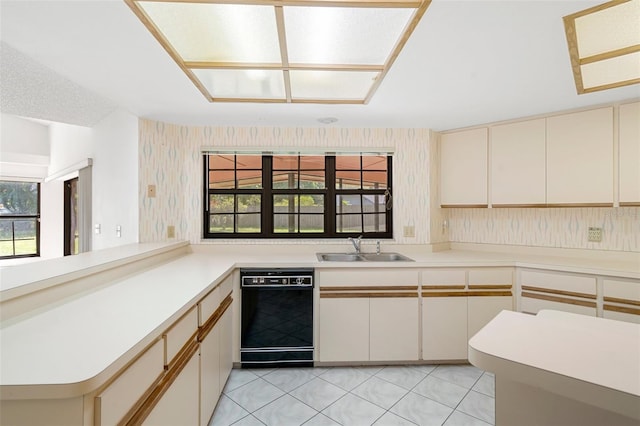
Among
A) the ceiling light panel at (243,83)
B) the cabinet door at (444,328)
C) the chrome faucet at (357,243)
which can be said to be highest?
the ceiling light panel at (243,83)

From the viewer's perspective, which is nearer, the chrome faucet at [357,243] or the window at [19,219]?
the chrome faucet at [357,243]

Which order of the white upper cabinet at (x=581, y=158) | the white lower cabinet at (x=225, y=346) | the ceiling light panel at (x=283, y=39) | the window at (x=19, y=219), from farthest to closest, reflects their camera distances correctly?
1. the window at (x=19, y=219)
2. the white upper cabinet at (x=581, y=158)
3. the white lower cabinet at (x=225, y=346)
4. the ceiling light panel at (x=283, y=39)

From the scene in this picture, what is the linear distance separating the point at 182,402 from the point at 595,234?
3.36m

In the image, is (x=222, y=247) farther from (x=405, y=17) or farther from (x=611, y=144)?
(x=611, y=144)

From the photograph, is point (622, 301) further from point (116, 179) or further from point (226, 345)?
point (116, 179)

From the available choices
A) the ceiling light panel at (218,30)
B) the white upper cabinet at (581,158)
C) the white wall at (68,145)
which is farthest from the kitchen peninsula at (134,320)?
the white wall at (68,145)

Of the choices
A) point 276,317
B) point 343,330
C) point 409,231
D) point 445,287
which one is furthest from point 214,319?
point 409,231

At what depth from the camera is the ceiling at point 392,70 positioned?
130 centimetres

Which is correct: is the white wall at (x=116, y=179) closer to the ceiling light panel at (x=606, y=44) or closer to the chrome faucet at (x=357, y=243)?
the chrome faucet at (x=357, y=243)

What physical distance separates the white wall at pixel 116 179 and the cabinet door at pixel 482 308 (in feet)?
9.98

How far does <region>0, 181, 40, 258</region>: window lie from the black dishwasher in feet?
18.3

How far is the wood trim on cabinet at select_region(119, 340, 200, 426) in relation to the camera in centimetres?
93

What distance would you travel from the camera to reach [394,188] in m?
3.07

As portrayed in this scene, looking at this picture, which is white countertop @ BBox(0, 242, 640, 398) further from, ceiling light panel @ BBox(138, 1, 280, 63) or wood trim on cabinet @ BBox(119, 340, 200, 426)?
ceiling light panel @ BBox(138, 1, 280, 63)
